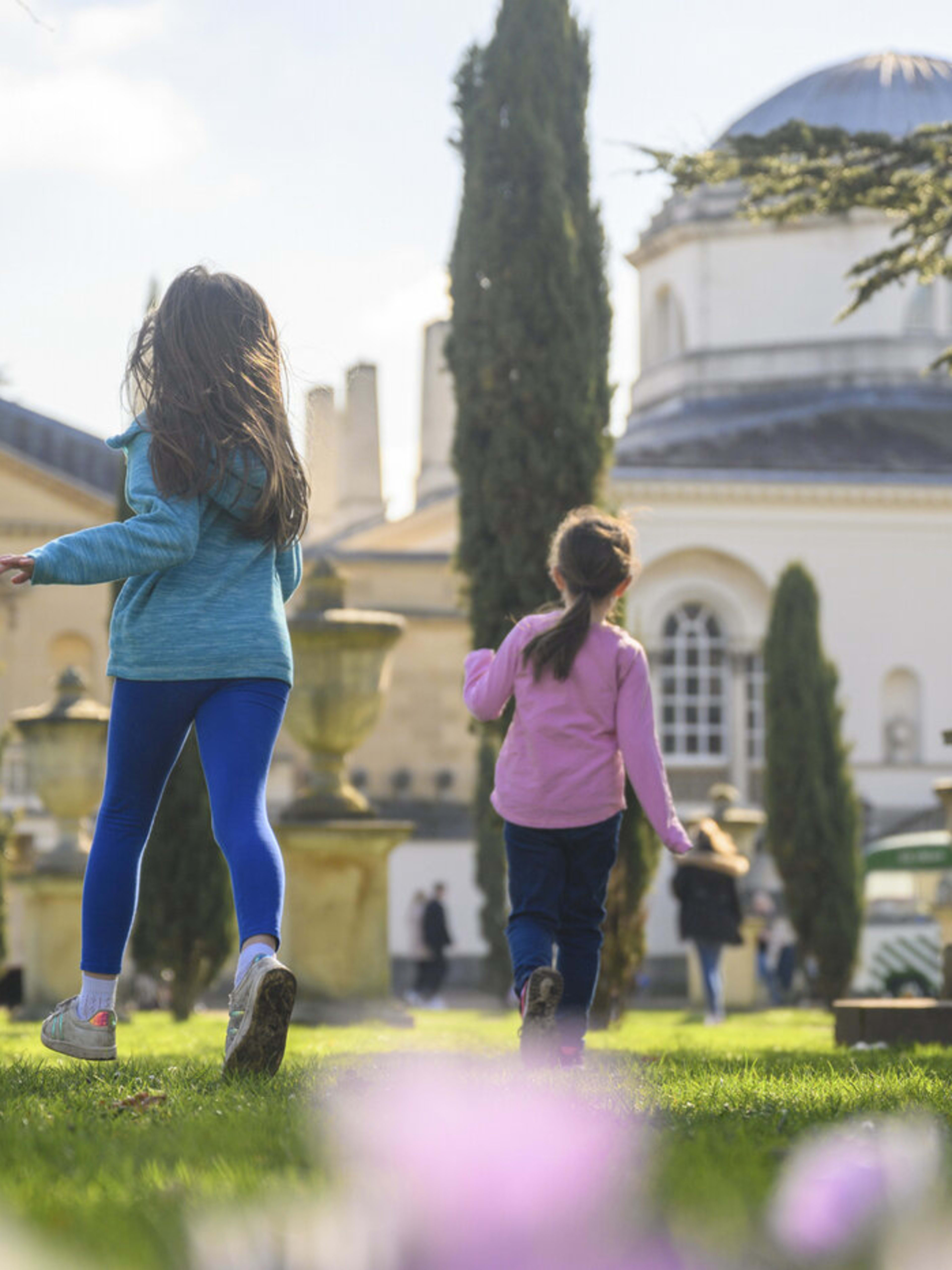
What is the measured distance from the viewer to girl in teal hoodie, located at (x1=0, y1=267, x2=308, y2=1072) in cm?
450

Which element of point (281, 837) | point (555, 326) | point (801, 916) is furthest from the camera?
point (801, 916)

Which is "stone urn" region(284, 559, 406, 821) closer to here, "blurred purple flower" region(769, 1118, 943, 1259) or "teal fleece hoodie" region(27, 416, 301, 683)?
"teal fleece hoodie" region(27, 416, 301, 683)

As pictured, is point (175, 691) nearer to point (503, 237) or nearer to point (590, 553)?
point (590, 553)

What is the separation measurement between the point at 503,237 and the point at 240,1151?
12.1 metres

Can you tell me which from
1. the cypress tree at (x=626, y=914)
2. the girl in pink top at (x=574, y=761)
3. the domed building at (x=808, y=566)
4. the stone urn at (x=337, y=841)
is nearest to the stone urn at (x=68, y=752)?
the cypress tree at (x=626, y=914)

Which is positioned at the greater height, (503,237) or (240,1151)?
(503,237)

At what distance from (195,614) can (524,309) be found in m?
10.1

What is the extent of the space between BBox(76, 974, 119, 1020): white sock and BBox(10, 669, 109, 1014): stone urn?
8958mm

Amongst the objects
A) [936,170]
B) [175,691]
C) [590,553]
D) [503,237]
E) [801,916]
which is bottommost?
[801,916]

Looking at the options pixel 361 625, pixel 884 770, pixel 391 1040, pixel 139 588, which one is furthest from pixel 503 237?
pixel 884 770

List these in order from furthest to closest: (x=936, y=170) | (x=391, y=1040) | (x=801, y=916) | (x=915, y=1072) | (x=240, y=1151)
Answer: (x=801, y=916) → (x=936, y=170) → (x=391, y=1040) → (x=915, y=1072) → (x=240, y=1151)

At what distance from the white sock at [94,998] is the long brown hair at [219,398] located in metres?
1.14

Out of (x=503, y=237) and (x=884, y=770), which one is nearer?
(x=503, y=237)

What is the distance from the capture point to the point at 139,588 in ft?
15.2
